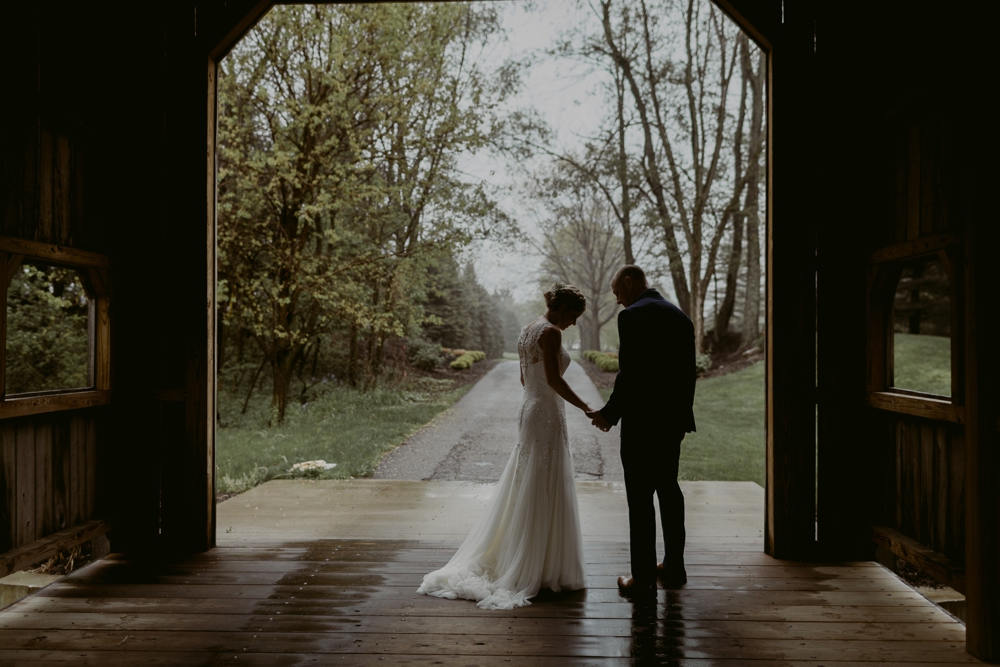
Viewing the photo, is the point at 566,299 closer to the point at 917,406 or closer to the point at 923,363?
the point at 917,406

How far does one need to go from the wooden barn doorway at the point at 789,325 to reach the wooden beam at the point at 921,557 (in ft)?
1.32

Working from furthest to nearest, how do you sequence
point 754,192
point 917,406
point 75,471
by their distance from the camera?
point 754,192
point 75,471
point 917,406

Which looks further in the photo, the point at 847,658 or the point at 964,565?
the point at 964,565

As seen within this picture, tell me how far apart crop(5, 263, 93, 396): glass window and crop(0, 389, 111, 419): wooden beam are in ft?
16.3

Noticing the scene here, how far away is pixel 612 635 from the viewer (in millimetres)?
2990

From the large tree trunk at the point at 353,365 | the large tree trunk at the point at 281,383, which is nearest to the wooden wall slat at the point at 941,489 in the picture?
the large tree trunk at the point at 281,383

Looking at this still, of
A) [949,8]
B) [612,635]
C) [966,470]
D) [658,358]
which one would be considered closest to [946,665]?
[966,470]

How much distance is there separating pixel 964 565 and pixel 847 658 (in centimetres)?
88

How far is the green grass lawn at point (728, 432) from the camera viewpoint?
25.6 ft

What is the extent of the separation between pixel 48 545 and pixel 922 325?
14846 millimetres

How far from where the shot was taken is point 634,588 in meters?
3.49

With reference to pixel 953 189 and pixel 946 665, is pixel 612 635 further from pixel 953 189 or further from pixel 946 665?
pixel 953 189

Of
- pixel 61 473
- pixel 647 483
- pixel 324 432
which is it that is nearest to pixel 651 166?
pixel 324 432

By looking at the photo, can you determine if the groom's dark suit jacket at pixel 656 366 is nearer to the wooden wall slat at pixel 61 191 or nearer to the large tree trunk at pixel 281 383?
the wooden wall slat at pixel 61 191
